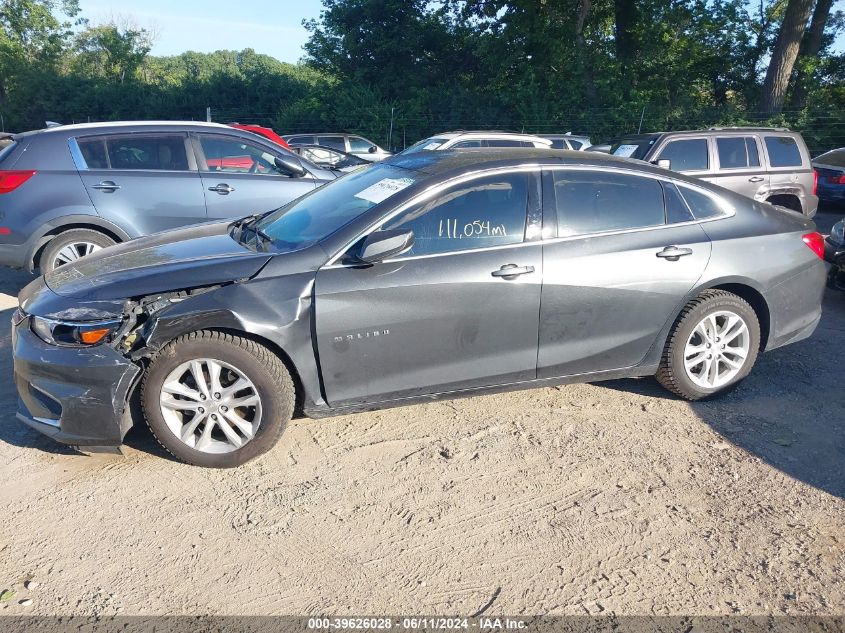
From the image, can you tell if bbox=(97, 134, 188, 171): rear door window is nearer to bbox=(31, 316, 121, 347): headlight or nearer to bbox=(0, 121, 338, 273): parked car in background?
bbox=(0, 121, 338, 273): parked car in background

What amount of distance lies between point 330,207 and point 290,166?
3339mm

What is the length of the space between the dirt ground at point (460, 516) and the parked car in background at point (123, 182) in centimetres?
270

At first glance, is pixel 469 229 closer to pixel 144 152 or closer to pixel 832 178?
pixel 144 152

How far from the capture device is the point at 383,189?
4297 millimetres

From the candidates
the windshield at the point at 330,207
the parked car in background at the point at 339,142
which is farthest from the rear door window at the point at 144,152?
the parked car in background at the point at 339,142

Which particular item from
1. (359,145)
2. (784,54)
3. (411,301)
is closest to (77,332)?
(411,301)

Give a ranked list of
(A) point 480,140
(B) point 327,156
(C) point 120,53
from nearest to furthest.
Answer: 1. (A) point 480,140
2. (B) point 327,156
3. (C) point 120,53

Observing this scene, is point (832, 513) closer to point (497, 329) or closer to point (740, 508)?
point (740, 508)

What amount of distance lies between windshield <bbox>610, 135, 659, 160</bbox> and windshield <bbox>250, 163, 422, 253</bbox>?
6.41 m

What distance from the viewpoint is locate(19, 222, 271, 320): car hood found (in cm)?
378

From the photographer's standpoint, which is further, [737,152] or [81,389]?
[737,152]

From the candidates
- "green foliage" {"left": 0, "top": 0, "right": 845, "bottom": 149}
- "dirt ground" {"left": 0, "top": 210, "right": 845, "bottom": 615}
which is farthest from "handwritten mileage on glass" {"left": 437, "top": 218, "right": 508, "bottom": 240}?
"green foliage" {"left": 0, "top": 0, "right": 845, "bottom": 149}

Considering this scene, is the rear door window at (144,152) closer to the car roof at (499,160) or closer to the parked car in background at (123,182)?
the parked car in background at (123,182)

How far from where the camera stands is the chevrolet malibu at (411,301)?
3.70 metres
